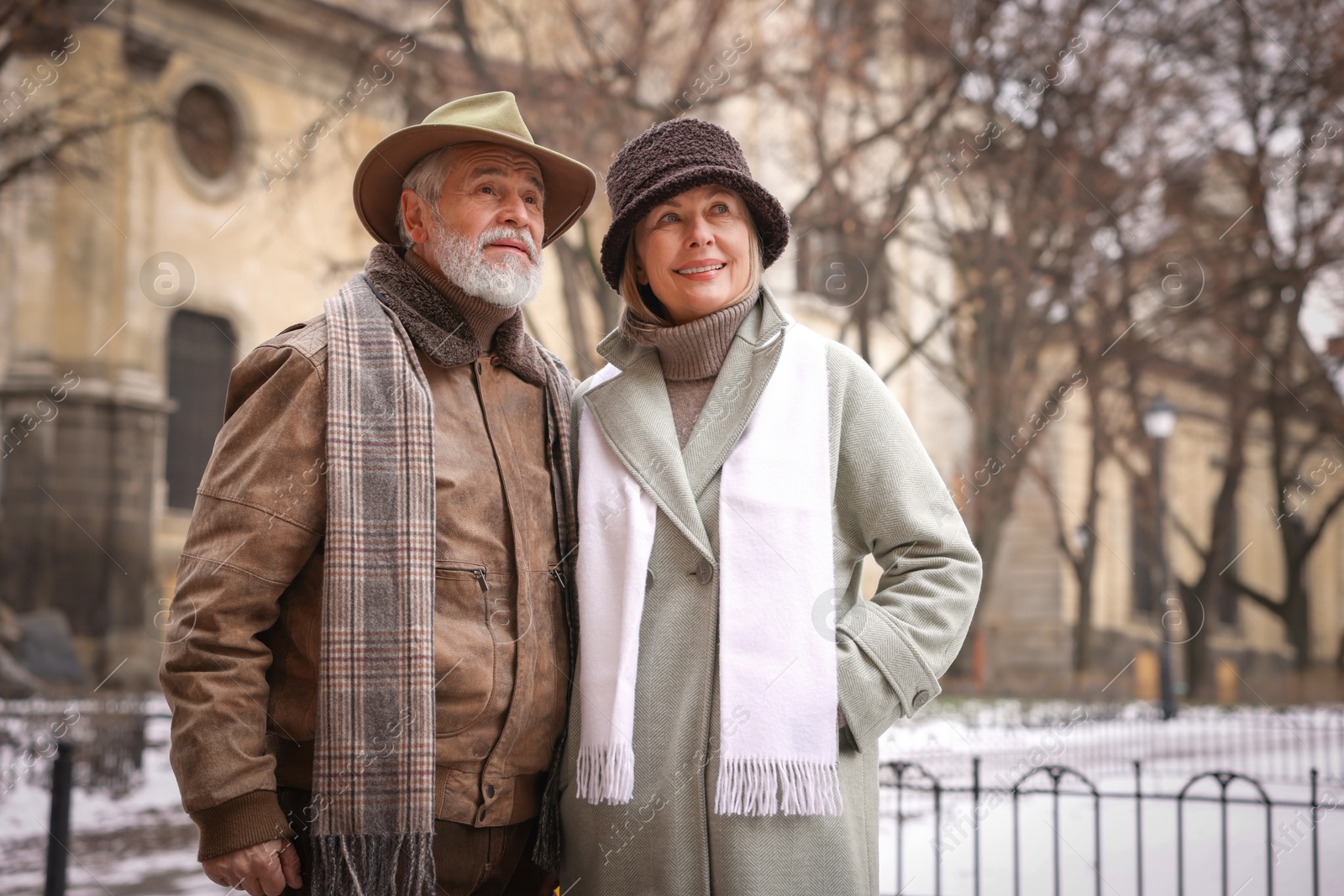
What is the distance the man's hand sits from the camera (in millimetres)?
2721

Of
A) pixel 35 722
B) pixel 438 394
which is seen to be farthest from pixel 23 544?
pixel 438 394

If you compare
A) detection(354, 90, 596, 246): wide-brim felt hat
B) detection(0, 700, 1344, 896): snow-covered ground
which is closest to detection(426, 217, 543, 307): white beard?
detection(354, 90, 596, 246): wide-brim felt hat

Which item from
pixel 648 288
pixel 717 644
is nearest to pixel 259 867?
pixel 717 644

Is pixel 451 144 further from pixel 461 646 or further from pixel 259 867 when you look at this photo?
pixel 259 867

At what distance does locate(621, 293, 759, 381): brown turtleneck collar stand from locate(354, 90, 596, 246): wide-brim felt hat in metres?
0.57

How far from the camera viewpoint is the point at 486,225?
3301 millimetres

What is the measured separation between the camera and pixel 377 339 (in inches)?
122

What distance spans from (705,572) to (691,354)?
0.60 meters

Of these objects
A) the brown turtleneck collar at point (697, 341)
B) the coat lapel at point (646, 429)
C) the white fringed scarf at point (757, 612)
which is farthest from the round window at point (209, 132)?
the white fringed scarf at point (757, 612)

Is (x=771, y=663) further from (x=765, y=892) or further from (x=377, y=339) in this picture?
(x=377, y=339)

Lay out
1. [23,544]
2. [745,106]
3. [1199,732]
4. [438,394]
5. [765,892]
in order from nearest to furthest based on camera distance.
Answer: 1. [765,892]
2. [438,394]
3. [1199,732]
4. [23,544]
5. [745,106]

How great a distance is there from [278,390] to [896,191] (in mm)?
12308

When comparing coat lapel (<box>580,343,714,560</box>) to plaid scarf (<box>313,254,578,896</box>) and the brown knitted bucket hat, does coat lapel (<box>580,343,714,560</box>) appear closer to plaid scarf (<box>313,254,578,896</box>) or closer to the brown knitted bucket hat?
the brown knitted bucket hat

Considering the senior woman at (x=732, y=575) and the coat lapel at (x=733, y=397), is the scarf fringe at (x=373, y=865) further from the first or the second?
the coat lapel at (x=733, y=397)
